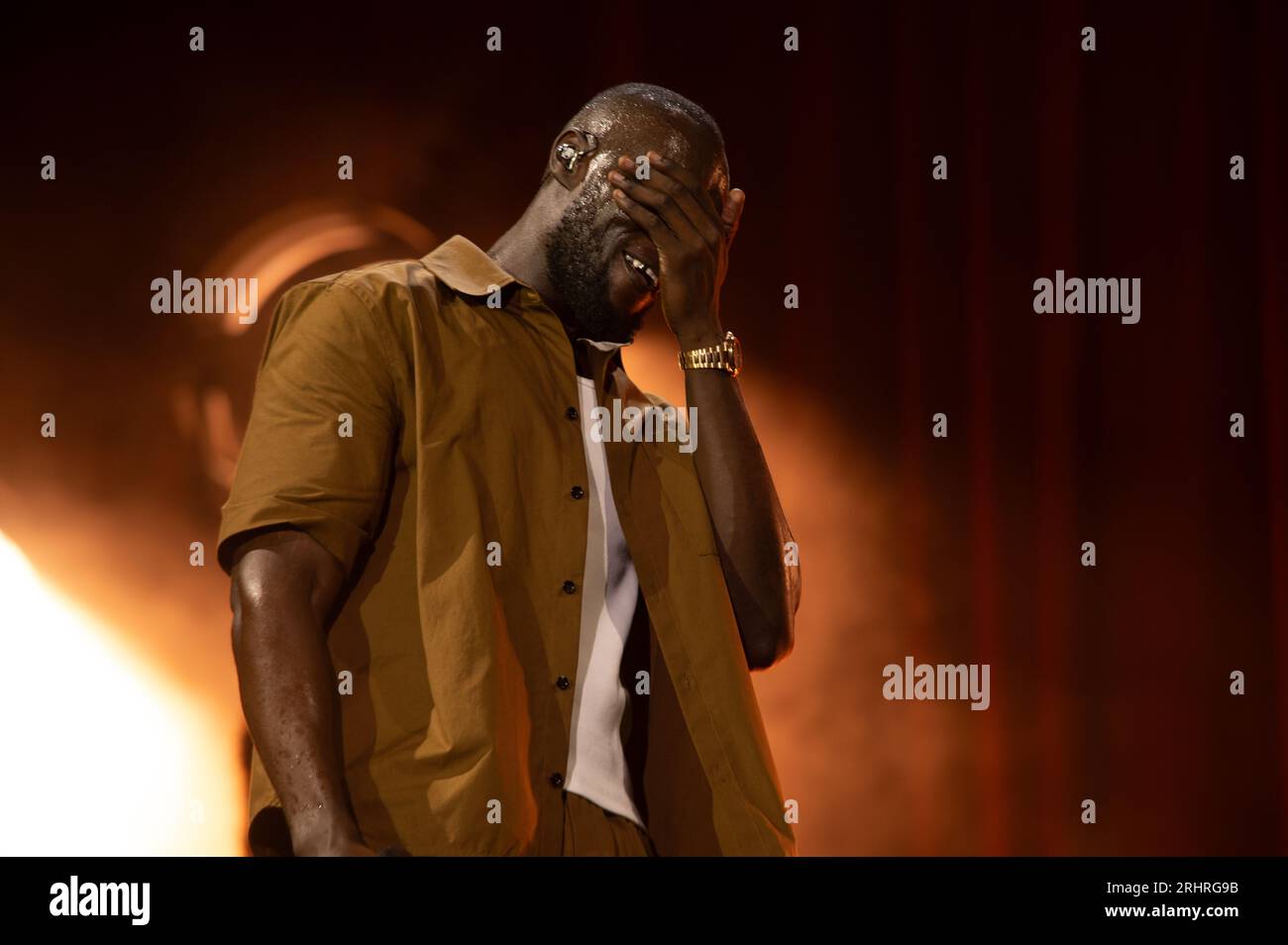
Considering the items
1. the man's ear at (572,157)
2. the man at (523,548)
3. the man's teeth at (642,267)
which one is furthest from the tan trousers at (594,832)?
the man's ear at (572,157)

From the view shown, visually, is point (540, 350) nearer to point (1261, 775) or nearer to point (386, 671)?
point (386, 671)

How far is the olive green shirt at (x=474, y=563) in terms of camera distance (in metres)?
1.35

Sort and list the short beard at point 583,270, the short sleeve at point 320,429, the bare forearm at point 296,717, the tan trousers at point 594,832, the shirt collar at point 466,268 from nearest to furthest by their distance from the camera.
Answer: the bare forearm at point 296,717 < the short sleeve at point 320,429 < the tan trousers at point 594,832 < the shirt collar at point 466,268 < the short beard at point 583,270

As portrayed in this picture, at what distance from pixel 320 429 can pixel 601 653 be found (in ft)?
1.30

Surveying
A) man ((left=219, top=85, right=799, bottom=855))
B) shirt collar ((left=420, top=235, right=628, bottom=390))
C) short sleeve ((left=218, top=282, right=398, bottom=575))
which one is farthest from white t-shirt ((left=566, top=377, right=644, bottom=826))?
short sleeve ((left=218, top=282, right=398, bottom=575))

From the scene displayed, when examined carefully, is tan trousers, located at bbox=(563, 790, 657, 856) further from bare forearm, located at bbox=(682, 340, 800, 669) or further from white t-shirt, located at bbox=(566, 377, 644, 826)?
bare forearm, located at bbox=(682, 340, 800, 669)

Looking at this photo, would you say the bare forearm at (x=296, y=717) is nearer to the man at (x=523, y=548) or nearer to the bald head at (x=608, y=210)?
the man at (x=523, y=548)

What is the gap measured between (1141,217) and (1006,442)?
64 cm

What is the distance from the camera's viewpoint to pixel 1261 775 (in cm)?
330

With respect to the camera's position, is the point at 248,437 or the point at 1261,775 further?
the point at 1261,775

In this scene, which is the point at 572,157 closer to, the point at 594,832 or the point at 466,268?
the point at 466,268

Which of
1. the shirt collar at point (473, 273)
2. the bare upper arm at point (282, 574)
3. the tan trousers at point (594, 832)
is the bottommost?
the tan trousers at point (594, 832)

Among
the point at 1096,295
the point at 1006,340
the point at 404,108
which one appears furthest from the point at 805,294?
the point at 404,108

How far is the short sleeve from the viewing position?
1323 millimetres
